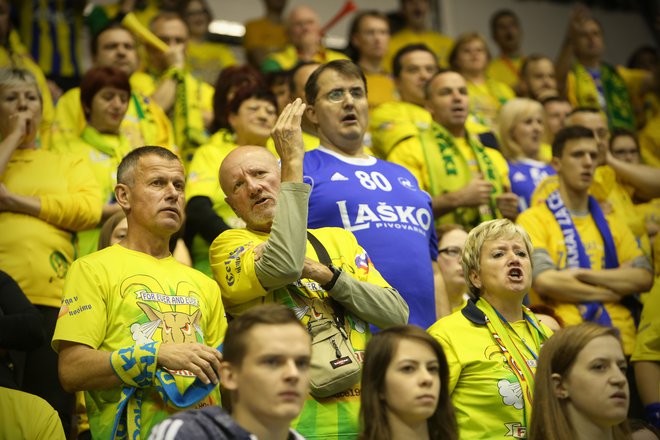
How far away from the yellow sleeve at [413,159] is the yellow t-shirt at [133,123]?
55.3 inches

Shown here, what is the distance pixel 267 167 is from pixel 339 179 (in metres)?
0.56

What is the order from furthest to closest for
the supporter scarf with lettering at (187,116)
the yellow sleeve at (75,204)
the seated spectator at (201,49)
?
the seated spectator at (201,49), the supporter scarf with lettering at (187,116), the yellow sleeve at (75,204)

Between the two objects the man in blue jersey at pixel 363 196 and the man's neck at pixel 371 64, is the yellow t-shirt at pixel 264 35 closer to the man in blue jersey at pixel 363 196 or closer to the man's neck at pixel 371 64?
the man's neck at pixel 371 64

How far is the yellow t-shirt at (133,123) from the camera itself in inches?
256

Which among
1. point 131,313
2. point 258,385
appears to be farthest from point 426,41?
point 258,385

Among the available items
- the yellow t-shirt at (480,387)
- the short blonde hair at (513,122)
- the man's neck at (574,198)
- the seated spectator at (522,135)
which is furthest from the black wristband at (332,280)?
the short blonde hair at (513,122)

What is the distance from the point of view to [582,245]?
607cm

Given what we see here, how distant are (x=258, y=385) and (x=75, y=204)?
8.33ft

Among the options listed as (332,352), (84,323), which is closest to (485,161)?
(332,352)

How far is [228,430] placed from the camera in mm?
3062

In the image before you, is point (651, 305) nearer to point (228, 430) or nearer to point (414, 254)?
point (414, 254)

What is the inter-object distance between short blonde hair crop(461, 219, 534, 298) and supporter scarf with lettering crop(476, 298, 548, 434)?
0.15 metres

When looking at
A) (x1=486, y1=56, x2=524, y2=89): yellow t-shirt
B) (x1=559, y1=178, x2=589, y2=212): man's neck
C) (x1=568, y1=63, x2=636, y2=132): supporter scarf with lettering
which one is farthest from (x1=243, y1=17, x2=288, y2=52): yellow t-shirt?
(x1=559, y1=178, x2=589, y2=212): man's neck

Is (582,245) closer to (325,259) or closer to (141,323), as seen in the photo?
(325,259)
